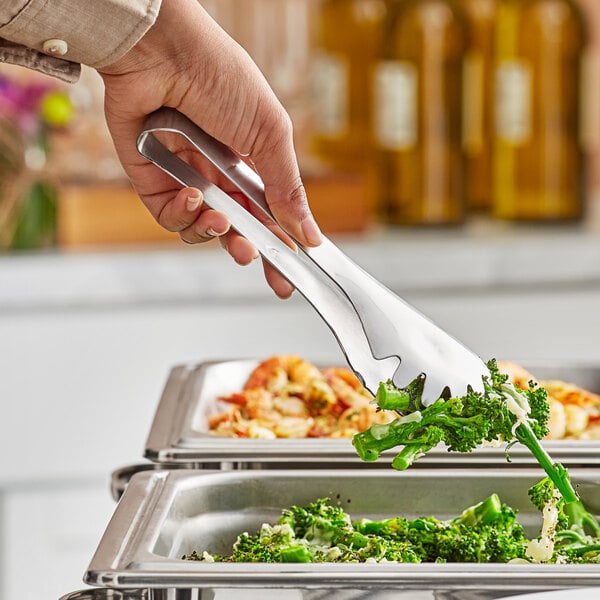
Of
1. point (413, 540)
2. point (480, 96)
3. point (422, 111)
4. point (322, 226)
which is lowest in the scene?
point (413, 540)

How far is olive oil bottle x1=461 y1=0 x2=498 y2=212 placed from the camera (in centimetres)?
295

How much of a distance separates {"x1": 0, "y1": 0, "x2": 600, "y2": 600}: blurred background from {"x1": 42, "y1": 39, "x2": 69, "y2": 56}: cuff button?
4.30 ft

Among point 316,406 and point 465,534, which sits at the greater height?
point 316,406

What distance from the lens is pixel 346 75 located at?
115 inches

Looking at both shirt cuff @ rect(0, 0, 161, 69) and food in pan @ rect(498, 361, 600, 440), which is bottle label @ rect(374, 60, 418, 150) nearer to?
food in pan @ rect(498, 361, 600, 440)

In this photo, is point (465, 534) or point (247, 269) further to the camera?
point (247, 269)

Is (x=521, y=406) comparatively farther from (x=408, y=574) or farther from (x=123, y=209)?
(x=123, y=209)

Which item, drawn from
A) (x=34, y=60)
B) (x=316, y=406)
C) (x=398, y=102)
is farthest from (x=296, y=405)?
(x=398, y=102)

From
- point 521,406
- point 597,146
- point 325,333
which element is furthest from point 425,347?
point 597,146

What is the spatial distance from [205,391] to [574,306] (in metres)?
1.39

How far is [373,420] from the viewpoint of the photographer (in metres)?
1.35

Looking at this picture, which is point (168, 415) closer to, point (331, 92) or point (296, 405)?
point (296, 405)

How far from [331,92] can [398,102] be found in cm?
17

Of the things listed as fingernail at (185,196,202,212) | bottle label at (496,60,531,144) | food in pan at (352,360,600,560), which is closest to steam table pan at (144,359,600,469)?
food in pan at (352,360,600,560)
